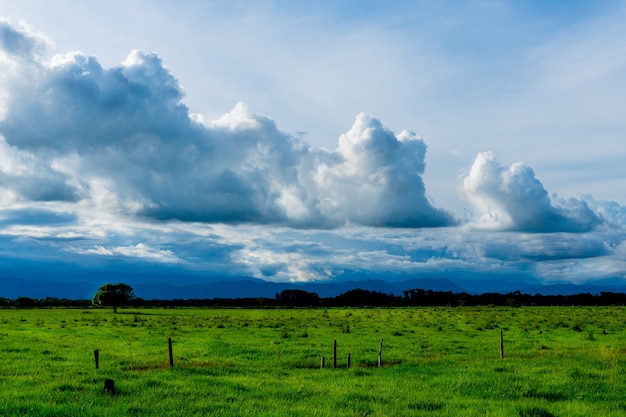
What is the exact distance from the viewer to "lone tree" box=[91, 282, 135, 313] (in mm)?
135750

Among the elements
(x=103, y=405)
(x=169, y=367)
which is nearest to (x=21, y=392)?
(x=103, y=405)

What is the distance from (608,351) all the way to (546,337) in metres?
14.8

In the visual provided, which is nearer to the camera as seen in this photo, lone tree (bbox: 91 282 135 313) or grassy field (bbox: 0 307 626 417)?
grassy field (bbox: 0 307 626 417)

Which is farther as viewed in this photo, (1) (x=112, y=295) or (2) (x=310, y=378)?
(1) (x=112, y=295)

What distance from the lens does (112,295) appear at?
5349 inches

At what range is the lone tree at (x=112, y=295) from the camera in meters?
136

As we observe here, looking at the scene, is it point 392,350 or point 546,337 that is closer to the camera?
point 392,350

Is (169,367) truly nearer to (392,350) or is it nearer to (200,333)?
(392,350)

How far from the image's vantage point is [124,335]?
182 feet

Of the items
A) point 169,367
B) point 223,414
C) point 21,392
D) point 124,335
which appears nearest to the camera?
point 223,414

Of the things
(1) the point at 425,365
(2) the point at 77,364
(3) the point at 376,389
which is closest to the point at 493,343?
(1) the point at 425,365

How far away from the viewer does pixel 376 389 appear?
24750 mm

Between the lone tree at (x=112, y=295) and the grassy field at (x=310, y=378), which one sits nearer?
the grassy field at (x=310, y=378)

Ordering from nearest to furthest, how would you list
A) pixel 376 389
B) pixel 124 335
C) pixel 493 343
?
1. pixel 376 389
2. pixel 493 343
3. pixel 124 335
